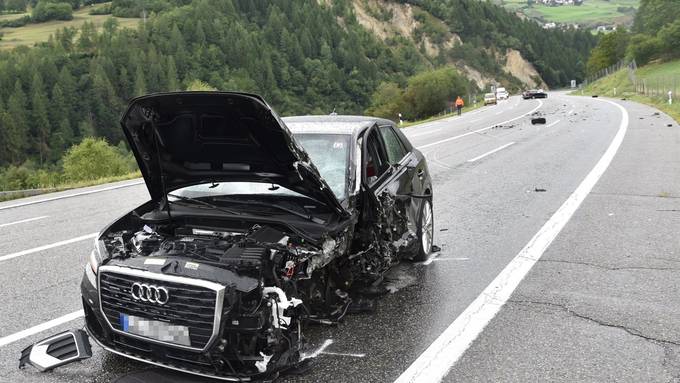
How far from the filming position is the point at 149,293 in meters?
3.62

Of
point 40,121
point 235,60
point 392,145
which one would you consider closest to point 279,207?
point 392,145

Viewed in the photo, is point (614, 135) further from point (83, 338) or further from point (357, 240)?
point (83, 338)

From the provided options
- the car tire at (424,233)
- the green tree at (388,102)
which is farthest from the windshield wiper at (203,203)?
the green tree at (388,102)

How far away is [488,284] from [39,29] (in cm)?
18099

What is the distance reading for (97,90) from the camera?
11525cm

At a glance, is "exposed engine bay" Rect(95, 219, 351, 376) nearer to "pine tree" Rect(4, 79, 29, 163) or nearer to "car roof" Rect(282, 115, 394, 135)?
"car roof" Rect(282, 115, 394, 135)

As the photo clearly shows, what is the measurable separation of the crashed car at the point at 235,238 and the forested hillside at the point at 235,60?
8244 centimetres

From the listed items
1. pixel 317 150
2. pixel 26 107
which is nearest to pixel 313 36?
pixel 26 107

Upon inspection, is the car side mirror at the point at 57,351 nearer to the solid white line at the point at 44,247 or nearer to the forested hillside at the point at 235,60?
the solid white line at the point at 44,247

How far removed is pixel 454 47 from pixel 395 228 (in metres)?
154

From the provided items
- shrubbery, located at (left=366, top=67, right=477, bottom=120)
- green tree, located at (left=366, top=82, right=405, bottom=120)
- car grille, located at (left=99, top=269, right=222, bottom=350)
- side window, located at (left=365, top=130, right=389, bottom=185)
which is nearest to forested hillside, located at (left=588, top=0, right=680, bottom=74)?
shrubbery, located at (left=366, top=67, right=477, bottom=120)

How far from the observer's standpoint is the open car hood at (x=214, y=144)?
4.08 m

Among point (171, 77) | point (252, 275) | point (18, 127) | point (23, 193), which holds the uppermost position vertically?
point (171, 77)

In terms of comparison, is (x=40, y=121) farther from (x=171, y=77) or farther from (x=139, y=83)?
(x=171, y=77)
